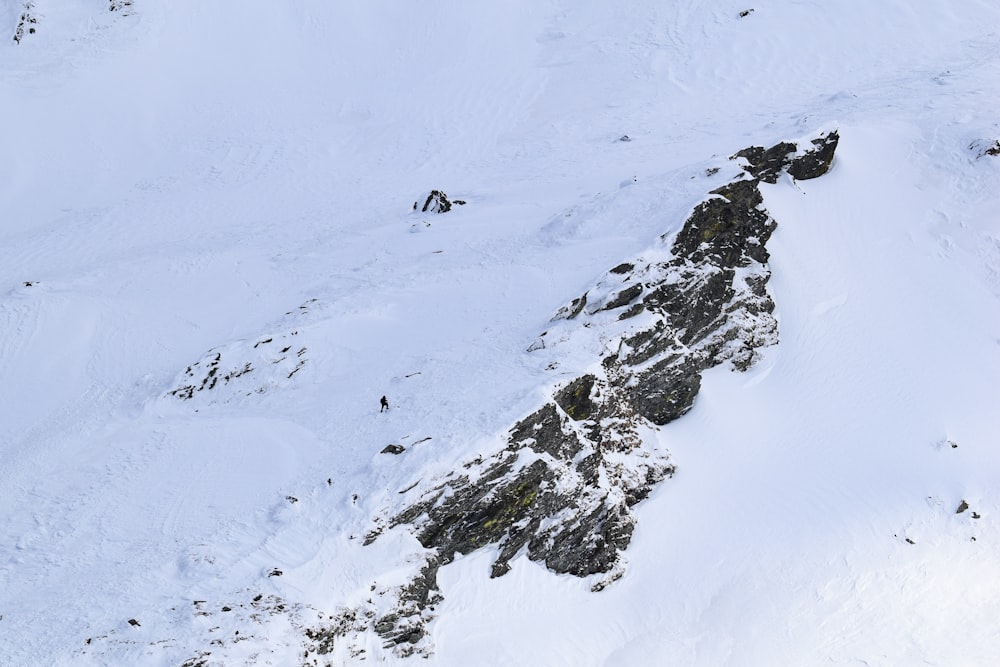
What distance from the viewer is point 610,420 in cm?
1986

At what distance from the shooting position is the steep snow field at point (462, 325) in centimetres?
1742

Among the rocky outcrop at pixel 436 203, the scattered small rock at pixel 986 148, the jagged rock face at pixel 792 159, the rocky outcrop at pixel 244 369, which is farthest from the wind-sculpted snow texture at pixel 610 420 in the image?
the scattered small rock at pixel 986 148

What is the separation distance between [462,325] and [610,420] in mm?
4336

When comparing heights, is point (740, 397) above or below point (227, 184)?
below

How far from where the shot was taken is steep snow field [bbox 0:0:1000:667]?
1742 centimetres

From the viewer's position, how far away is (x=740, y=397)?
21.9 m

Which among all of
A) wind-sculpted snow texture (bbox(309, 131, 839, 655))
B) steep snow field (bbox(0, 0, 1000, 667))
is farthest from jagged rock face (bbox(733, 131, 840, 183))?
wind-sculpted snow texture (bbox(309, 131, 839, 655))

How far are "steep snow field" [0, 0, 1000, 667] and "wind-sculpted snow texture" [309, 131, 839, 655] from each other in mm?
427

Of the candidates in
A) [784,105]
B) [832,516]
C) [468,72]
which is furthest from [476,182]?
[832,516]

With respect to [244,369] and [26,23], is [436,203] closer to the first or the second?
[244,369]

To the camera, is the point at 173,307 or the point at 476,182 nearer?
the point at 173,307

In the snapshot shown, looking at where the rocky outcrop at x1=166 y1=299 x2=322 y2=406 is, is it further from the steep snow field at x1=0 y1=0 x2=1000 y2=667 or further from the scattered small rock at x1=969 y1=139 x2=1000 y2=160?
the scattered small rock at x1=969 y1=139 x2=1000 y2=160

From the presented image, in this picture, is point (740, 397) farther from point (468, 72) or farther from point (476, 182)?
point (468, 72)

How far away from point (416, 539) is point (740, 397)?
9.09m
